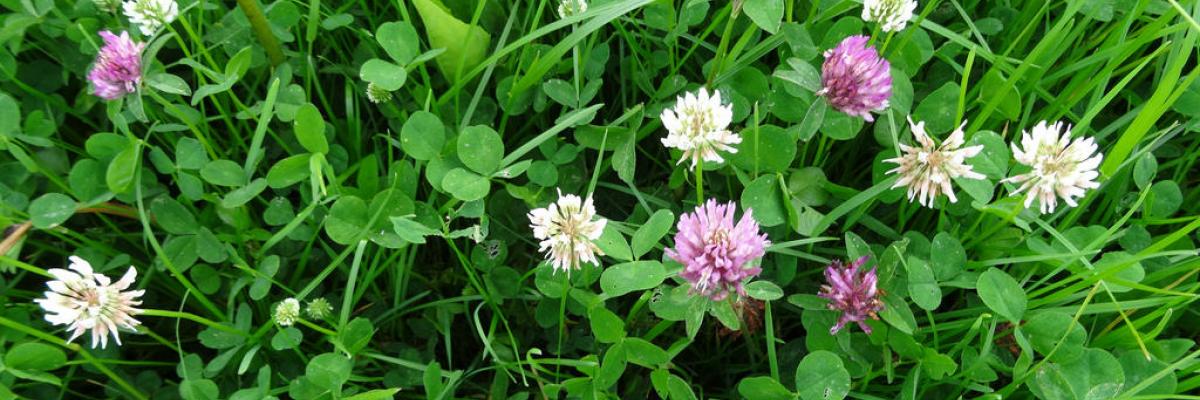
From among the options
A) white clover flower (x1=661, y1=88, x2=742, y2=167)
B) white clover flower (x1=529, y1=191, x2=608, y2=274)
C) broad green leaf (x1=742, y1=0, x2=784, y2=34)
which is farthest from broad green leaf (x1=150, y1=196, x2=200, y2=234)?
broad green leaf (x1=742, y1=0, x2=784, y2=34)

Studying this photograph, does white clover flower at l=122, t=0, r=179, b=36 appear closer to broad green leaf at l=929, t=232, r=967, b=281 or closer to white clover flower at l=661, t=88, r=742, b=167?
white clover flower at l=661, t=88, r=742, b=167

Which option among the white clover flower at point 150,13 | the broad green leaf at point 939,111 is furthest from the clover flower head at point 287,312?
the broad green leaf at point 939,111

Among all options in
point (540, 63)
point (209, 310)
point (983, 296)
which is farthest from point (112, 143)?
point (983, 296)

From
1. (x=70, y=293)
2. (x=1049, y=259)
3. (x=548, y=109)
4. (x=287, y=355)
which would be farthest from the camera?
(x=548, y=109)

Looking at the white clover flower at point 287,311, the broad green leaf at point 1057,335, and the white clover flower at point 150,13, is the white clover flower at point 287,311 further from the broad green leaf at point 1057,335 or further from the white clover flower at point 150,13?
the broad green leaf at point 1057,335

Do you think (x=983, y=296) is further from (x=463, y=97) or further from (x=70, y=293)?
(x=70, y=293)

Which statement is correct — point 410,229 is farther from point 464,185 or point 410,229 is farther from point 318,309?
point 318,309
